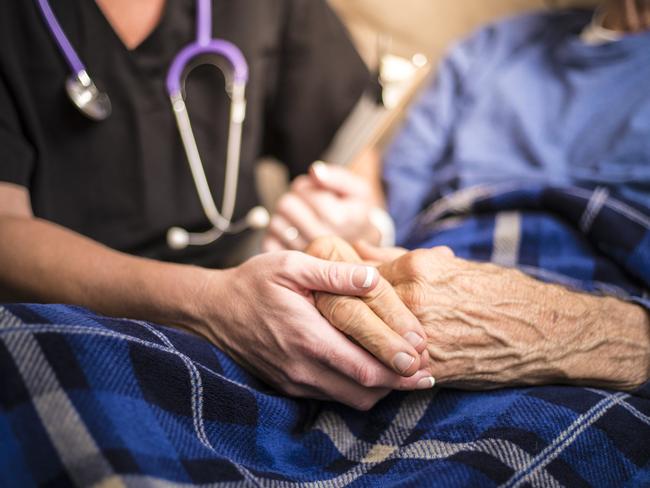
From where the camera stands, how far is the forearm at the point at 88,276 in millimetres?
642

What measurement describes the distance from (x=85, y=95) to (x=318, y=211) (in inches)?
14.0

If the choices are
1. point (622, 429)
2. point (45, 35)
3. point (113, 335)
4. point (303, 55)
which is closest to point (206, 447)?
point (113, 335)

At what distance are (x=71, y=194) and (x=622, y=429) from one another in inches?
30.1

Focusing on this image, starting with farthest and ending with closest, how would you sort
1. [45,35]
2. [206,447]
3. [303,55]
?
Answer: [303,55] → [45,35] → [206,447]

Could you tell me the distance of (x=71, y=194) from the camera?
0.84 meters

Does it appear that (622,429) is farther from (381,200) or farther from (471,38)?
(471,38)

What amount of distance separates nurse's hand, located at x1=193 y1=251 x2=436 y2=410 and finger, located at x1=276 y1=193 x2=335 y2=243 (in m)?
0.24

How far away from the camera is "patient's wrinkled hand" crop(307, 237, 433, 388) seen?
0.55 m

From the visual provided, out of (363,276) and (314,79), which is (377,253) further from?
(314,79)

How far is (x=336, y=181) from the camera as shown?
86cm

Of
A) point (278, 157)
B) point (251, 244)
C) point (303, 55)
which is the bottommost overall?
point (251, 244)

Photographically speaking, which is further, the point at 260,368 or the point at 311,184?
the point at 311,184

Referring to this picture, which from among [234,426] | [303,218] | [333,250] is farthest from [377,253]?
[234,426]

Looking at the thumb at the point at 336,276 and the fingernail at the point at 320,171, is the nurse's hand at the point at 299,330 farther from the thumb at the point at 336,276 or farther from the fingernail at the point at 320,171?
the fingernail at the point at 320,171
